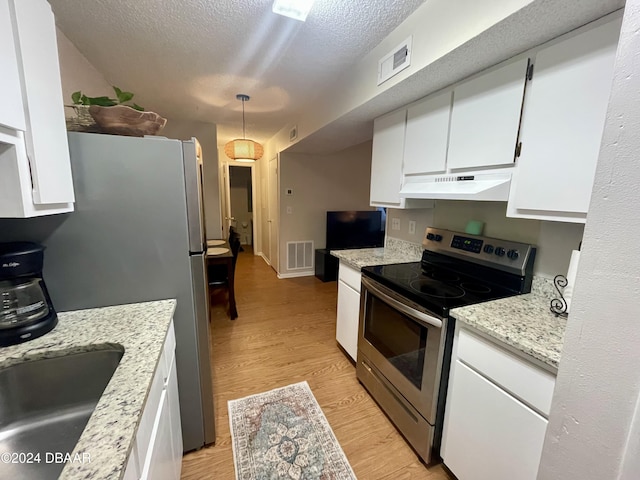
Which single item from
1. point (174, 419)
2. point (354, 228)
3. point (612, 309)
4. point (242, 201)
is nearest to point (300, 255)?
point (354, 228)

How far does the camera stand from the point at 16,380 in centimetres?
89

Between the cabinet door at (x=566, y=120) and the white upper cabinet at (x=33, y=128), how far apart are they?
1847 millimetres

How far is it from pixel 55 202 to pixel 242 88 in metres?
2.20

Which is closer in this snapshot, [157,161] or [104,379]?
[104,379]

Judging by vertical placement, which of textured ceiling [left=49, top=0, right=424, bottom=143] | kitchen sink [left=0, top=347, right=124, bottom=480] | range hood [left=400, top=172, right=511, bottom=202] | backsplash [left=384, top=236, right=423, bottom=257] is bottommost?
kitchen sink [left=0, top=347, right=124, bottom=480]

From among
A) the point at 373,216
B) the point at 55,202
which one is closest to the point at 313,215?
the point at 373,216

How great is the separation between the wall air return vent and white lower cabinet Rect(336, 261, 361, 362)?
236 centimetres

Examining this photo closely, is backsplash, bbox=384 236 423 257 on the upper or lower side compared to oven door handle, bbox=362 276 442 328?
upper

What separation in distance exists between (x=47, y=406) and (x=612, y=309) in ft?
5.60

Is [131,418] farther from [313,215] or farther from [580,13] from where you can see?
[313,215]

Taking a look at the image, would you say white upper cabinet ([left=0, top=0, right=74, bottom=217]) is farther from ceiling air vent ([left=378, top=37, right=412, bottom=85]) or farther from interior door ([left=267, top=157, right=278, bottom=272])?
interior door ([left=267, top=157, right=278, bottom=272])

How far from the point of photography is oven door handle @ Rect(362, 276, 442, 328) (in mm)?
1349

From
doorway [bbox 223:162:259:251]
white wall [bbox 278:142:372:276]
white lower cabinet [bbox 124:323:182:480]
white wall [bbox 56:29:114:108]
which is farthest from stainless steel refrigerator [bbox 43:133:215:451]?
doorway [bbox 223:162:259:251]

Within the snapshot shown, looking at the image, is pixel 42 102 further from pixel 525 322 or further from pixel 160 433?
pixel 525 322
